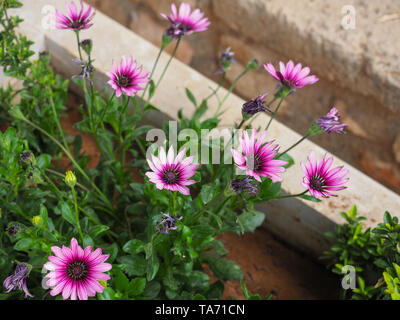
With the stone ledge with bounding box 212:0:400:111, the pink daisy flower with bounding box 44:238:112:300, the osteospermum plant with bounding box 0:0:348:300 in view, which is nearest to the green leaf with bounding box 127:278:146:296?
the osteospermum plant with bounding box 0:0:348:300

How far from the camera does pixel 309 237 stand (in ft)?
4.44

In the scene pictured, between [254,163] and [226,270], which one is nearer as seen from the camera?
[254,163]

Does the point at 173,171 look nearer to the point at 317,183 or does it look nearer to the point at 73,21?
the point at 317,183

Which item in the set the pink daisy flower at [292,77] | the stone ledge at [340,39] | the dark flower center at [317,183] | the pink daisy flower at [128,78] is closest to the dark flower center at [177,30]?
the pink daisy flower at [128,78]

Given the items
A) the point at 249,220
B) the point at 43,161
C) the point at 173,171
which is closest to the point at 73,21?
the point at 43,161

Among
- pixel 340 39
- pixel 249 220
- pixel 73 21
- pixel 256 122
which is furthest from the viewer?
pixel 340 39

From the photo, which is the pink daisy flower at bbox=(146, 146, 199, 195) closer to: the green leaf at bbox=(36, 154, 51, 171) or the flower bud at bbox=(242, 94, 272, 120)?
the flower bud at bbox=(242, 94, 272, 120)

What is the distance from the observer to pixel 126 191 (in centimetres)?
122

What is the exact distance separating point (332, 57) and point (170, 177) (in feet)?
4.25

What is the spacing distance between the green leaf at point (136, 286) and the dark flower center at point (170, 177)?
0.26 m

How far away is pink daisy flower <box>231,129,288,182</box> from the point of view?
30.2 inches
